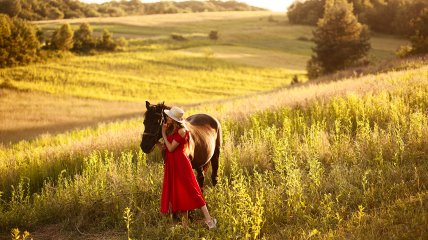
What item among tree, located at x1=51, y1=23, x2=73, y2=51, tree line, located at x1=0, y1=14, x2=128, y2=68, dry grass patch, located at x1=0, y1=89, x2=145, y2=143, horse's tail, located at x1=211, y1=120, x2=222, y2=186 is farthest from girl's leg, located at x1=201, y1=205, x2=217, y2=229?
tree, located at x1=51, y1=23, x2=73, y2=51

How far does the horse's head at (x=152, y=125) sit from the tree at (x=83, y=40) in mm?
53475

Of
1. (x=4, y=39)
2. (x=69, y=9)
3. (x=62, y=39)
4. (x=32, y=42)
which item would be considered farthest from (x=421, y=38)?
(x=69, y=9)

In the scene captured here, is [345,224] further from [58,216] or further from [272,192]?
[58,216]

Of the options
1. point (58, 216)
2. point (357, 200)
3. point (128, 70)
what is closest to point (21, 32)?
point (128, 70)

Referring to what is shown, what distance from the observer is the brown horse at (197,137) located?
19.8 feet

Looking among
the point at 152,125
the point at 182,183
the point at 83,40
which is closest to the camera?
the point at 182,183

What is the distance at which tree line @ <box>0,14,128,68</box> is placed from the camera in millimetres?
44375

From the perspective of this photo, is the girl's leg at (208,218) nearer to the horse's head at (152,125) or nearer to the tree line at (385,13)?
the horse's head at (152,125)

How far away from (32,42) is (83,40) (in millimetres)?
9679

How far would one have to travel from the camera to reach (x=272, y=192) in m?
6.63

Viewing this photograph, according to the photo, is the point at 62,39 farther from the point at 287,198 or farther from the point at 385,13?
the point at 385,13

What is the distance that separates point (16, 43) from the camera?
4566cm

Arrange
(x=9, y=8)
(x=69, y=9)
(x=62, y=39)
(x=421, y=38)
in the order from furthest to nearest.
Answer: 1. (x=69, y=9)
2. (x=9, y=8)
3. (x=62, y=39)
4. (x=421, y=38)

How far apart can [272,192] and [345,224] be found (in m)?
1.45
